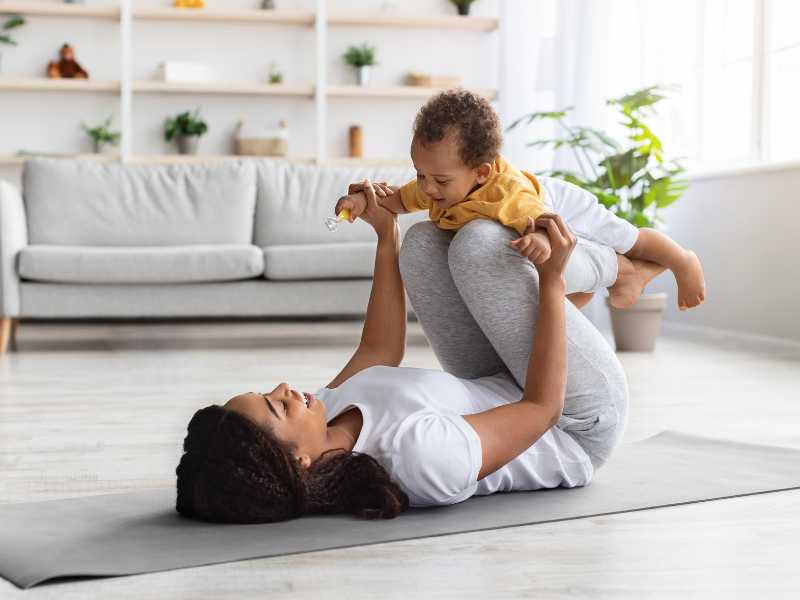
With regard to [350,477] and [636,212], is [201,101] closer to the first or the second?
[636,212]

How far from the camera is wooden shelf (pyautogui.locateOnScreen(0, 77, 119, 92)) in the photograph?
6.29 metres

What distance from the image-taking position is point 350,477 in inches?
66.4

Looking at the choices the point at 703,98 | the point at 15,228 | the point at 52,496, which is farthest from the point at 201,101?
the point at 52,496

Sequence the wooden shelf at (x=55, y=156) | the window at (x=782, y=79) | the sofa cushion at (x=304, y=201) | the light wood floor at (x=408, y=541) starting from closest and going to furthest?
the light wood floor at (x=408, y=541) → the window at (x=782, y=79) → the sofa cushion at (x=304, y=201) → the wooden shelf at (x=55, y=156)

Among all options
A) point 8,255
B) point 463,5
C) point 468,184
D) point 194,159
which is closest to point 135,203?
point 8,255

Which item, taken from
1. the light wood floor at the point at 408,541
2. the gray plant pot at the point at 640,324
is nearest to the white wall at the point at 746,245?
the light wood floor at the point at 408,541

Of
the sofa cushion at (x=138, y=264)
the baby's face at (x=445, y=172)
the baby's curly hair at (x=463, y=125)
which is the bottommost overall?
the sofa cushion at (x=138, y=264)

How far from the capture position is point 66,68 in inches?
254

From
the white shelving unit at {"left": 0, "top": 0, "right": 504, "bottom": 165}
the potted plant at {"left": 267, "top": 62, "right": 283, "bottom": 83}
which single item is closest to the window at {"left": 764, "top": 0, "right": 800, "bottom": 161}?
the white shelving unit at {"left": 0, "top": 0, "right": 504, "bottom": 165}

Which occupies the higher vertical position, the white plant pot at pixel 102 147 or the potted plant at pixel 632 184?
the white plant pot at pixel 102 147

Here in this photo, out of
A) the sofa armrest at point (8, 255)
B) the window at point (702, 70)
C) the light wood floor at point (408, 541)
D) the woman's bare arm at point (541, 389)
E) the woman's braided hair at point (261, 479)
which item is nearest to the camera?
the light wood floor at point (408, 541)

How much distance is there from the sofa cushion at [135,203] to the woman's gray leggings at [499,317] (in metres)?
3.04

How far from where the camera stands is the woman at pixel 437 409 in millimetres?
1617

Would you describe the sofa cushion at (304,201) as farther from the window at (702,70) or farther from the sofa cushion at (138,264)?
the window at (702,70)
